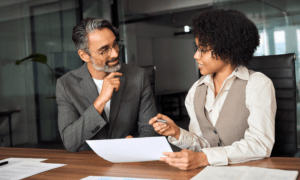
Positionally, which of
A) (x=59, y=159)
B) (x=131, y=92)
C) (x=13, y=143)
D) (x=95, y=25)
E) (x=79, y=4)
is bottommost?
(x=13, y=143)

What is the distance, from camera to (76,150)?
1.49 meters

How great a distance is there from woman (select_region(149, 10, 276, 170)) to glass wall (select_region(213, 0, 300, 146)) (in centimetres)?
213

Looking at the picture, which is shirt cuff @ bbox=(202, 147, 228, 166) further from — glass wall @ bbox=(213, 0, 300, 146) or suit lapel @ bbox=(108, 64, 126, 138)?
glass wall @ bbox=(213, 0, 300, 146)

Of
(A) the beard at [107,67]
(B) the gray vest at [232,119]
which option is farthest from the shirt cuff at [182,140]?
(A) the beard at [107,67]

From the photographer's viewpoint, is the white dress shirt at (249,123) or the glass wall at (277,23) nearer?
the white dress shirt at (249,123)

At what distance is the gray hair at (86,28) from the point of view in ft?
5.69

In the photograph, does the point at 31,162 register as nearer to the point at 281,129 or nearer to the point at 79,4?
the point at 281,129

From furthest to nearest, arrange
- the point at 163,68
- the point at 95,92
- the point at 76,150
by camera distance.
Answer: the point at 163,68
the point at 95,92
the point at 76,150

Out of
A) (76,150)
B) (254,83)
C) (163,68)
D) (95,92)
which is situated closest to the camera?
(254,83)

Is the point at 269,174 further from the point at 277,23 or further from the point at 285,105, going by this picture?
the point at 277,23

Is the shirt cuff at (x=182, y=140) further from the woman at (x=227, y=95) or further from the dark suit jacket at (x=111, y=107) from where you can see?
the dark suit jacket at (x=111, y=107)

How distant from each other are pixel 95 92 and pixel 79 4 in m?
3.39

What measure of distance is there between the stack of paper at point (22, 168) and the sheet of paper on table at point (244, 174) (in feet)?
2.11

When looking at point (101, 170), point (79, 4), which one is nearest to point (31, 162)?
point (101, 170)
